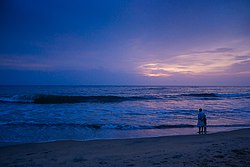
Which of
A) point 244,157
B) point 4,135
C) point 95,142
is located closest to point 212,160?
point 244,157

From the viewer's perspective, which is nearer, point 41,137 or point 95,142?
point 95,142

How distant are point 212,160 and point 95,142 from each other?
5.00 meters

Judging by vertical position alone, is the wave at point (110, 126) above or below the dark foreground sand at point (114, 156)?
below

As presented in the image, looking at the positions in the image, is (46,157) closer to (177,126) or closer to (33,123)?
(33,123)

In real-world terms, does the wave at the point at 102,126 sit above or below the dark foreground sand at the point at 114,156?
below

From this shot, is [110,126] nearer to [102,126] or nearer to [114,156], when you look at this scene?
[102,126]

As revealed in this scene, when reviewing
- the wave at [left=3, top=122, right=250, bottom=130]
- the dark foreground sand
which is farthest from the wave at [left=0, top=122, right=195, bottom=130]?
the dark foreground sand

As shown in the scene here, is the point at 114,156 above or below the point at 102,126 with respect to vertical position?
above

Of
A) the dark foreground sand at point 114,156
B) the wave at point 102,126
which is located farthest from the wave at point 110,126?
the dark foreground sand at point 114,156

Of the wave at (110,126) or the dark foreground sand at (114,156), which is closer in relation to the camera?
the dark foreground sand at (114,156)

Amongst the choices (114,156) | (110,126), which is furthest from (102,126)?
(114,156)

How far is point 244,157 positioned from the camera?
480cm

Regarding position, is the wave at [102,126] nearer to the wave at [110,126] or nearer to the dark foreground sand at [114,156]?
the wave at [110,126]

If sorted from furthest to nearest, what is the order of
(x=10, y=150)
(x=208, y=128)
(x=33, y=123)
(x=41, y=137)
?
1. (x=33, y=123)
2. (x=208, y=128)
3. (x=41, y=137)
4. (x=10, y=150)
